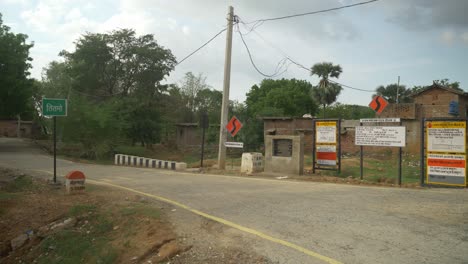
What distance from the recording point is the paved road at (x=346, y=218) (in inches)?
200

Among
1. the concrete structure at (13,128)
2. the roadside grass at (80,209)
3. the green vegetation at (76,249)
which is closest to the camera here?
the green vegetation at (76,249)

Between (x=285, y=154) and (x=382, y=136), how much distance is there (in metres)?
4.35

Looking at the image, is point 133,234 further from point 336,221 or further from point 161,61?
point 161,61

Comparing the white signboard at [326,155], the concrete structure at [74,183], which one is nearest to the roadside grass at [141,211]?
the concrete structure at [74,183]

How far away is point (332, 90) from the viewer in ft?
170

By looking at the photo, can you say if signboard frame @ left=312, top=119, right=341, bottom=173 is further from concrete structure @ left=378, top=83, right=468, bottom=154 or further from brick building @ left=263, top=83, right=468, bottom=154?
concrete structure @ left=378, top=83, right=468, bottom=154

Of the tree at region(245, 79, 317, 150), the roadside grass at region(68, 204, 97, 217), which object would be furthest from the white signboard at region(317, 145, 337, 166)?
the tree at region(245, 79, 317, 150)

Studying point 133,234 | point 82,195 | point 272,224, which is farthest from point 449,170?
point 82,195

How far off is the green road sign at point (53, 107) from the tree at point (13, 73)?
23231mm

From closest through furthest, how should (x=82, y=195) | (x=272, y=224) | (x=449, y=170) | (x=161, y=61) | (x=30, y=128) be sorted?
1. (x=272, y=224)
2. (x=82, y=195)
3. (x=449, y=170)
4. (x=161, y=61)
5. (x=30, y=128)

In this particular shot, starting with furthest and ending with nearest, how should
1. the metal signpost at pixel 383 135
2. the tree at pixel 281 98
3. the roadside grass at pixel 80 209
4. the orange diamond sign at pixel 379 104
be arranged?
the tree at pixel 281 98, the orange diamond sign at pixel 379 104, the metal signpost at pixel 383 135, the roadside grass at pixel 80 209

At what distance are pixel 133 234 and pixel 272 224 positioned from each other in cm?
256

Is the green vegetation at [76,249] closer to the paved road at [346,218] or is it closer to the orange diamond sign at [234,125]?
the paved road at [346,218]

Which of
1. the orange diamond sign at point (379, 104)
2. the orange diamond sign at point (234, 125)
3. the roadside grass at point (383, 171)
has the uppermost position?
the orange diamond sign at point (379, 104)
